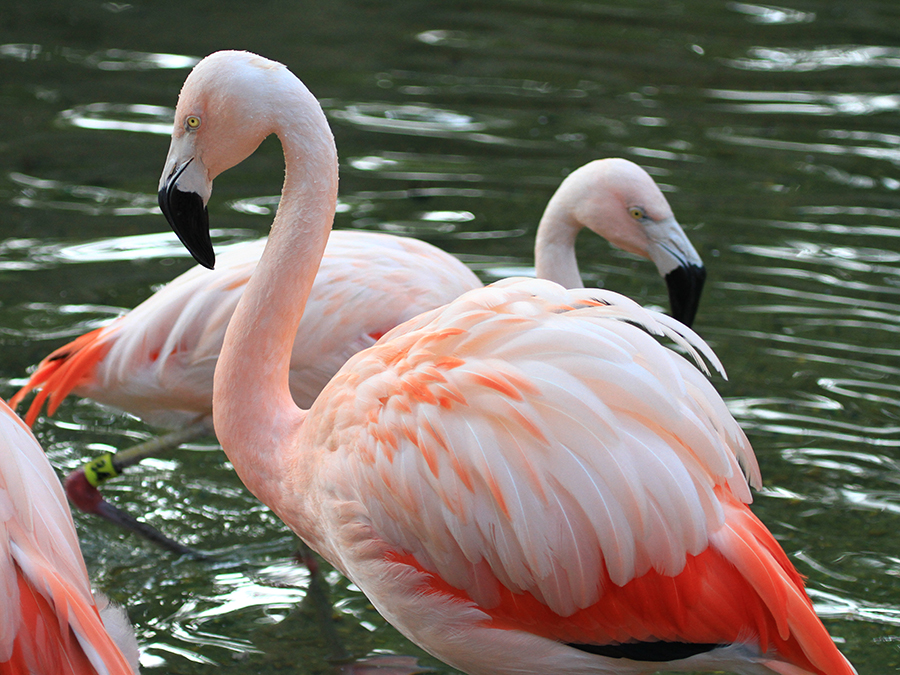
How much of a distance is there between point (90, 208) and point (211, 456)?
2.34 m

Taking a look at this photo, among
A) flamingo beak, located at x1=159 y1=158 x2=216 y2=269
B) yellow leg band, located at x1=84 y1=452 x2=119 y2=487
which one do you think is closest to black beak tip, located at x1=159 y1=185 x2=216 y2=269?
flamingo beak, located at x1=159 y1=158 x2=216 y2=269

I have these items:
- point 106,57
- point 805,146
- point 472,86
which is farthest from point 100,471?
point 106,57

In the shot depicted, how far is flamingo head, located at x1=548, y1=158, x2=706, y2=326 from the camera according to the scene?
3.68 m

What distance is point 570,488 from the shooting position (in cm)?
213

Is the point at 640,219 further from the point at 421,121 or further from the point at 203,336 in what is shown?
the point at 421,121

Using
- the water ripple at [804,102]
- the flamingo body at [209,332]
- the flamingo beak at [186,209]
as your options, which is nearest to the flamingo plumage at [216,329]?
Answer: the flamingo body at [209,332]

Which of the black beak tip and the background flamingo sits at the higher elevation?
the black beak tip

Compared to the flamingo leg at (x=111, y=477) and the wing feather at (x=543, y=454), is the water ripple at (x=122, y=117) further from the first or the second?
the wing feather at (x=543, y=454)

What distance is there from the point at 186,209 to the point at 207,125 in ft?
0.69

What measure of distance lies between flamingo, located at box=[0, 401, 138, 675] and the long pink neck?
0.59 meters

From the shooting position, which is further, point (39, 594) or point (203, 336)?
point (203, 336)

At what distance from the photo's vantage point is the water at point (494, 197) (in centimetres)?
339

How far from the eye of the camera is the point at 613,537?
213 centimetres

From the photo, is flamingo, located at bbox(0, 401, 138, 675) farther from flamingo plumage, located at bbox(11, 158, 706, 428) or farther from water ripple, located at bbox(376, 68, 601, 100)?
water ripple, located at bbox(376, 68, 601, 100)
